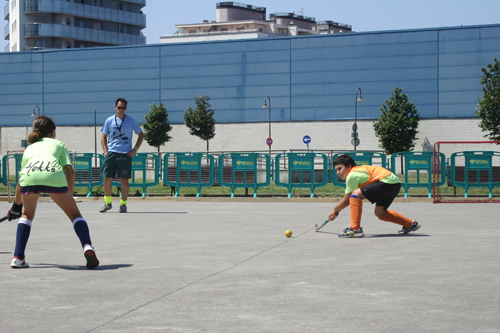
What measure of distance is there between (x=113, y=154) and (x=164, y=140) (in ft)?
151

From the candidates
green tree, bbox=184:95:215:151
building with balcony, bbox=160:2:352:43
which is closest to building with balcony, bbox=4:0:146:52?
building with balcony, bbox=160:2:352:43

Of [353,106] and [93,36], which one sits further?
[93,36]

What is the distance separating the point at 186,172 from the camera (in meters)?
18.2

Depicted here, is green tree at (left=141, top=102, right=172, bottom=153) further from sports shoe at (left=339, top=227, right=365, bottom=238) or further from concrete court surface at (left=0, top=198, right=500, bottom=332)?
sports shoe at (left=339, top=227, right=365, bottom=238)

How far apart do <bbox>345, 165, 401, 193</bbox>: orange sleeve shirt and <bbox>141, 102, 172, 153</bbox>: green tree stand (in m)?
49.5

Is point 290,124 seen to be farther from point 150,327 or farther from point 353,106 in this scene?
point 150,327

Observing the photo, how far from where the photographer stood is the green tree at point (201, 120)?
56688 mm

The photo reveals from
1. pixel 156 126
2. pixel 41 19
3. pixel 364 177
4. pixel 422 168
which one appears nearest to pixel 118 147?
pixel 364 177

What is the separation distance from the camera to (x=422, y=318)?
3828mm

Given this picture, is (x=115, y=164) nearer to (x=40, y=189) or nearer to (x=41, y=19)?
(x=40, y=189)

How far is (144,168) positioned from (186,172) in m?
1.35

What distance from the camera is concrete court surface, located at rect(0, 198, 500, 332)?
3.80 m

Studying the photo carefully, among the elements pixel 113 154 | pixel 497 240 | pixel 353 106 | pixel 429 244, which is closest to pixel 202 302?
pixel 429 244

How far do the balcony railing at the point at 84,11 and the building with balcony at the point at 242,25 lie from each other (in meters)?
17.6
